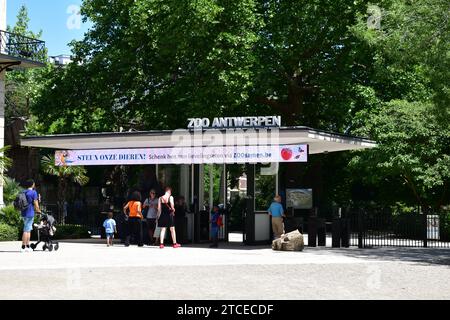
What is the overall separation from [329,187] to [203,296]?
36.2 meters

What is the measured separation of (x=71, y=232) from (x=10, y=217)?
8.45 feet

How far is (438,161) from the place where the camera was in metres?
34.7

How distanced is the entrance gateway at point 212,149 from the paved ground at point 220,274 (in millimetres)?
2767

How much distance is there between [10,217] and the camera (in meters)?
27.7

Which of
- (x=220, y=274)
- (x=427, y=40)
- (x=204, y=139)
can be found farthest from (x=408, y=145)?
(x=220, y=274)

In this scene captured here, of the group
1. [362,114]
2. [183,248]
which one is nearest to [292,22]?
[362,114]

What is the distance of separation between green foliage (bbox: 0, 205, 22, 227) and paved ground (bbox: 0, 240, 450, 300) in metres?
4.95

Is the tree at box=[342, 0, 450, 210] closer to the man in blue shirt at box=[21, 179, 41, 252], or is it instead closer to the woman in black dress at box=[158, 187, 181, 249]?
the woman in black dress at box=[158, 187, 181, 249]

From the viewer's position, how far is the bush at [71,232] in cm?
2889

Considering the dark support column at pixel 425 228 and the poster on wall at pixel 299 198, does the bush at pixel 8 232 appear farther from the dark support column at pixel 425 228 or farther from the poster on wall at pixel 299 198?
the dark support column at pixel 425 228

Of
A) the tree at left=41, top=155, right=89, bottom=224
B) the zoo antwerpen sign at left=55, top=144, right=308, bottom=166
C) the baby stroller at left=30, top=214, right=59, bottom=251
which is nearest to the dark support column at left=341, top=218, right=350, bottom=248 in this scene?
the zoo antwerpen sign at left=55, top=144, right=308, bottom=166

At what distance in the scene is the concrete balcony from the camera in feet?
108

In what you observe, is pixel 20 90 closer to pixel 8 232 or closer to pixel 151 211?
pixel 8 232

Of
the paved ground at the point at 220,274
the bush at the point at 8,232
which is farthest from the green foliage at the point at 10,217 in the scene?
the paved ground at the point at 220,274
